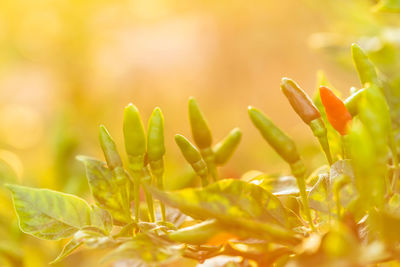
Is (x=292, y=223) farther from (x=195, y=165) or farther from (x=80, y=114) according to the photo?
(x=80, y=114)

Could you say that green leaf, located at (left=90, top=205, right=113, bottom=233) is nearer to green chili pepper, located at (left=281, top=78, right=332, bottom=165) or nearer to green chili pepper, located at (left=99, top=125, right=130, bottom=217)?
green chili pepper, located at (left=99, top=125, right=130, bottom=217)

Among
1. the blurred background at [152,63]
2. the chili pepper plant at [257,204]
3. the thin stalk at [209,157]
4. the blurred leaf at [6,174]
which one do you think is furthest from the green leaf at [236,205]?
the blurred background at [152,63]

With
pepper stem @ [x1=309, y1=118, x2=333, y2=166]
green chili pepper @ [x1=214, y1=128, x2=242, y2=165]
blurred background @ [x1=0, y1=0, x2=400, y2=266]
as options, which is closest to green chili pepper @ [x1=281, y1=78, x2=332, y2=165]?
pepper stem @ [x1=309, y1=118, x2=333, y2=166]

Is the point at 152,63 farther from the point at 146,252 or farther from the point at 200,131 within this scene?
the point at 146,252

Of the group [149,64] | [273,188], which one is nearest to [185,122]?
[149,64]

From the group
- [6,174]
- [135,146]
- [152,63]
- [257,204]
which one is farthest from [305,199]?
[152,63]

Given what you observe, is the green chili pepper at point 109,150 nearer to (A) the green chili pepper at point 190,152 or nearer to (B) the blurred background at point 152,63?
(A) the green chili pepper at point 190,152
